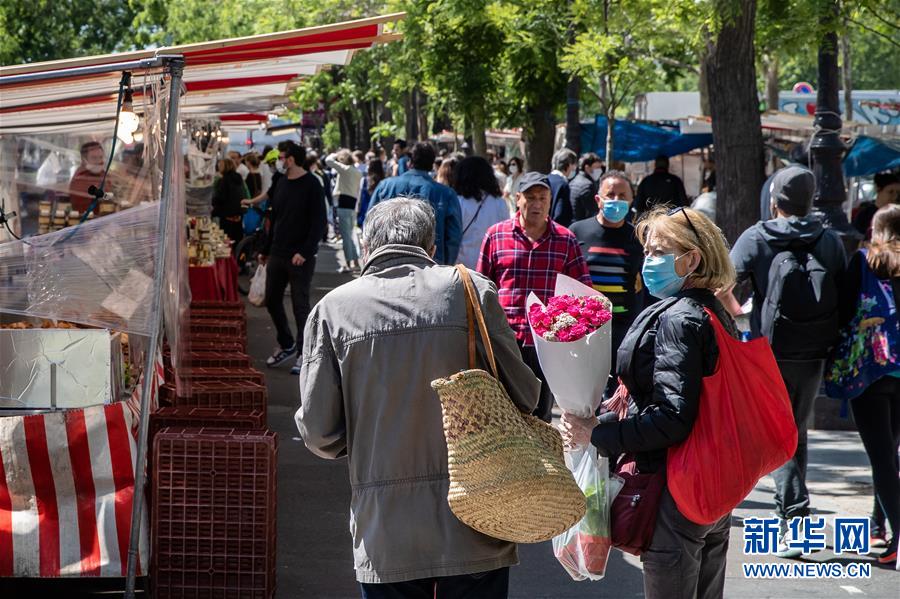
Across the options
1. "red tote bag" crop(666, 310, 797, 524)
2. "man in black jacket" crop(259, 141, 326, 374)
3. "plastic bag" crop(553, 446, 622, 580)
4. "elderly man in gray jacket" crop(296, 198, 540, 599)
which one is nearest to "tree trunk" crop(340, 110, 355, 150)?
"man in black jacket" crop(259, 141, 326, 374)

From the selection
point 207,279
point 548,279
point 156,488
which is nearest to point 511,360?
point 156,488

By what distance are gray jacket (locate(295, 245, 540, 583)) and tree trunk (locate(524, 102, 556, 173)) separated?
16.9 metres

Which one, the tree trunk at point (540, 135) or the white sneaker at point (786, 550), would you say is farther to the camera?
the tree trunk at point (540, 135)

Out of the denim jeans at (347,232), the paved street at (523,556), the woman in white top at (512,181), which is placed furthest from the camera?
the woman in white top at (512,181)

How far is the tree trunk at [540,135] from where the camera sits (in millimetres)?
20125

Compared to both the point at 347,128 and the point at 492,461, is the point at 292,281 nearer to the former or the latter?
the point at 492,461

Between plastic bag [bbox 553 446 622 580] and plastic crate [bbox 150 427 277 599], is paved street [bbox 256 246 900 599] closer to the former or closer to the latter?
plastic crate [bbox 150 427 277 599]

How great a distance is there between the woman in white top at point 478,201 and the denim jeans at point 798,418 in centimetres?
347

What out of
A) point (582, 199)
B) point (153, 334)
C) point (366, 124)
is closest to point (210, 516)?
point (153, 334)

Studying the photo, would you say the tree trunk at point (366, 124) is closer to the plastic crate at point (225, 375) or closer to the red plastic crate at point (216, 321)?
the red plastic crate at point (216, 321)

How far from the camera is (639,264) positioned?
7.28 m

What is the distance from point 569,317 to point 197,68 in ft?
11.5

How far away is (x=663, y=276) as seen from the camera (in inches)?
152

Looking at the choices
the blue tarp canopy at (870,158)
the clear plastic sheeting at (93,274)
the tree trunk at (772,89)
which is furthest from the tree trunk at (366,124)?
the clear plastic sheeting at (93,274)
